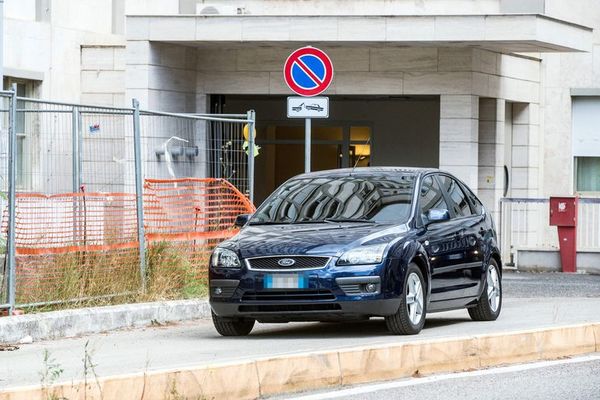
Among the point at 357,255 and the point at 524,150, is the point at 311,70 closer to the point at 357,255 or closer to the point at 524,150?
the point at 357,255

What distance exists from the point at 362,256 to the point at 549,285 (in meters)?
10.1

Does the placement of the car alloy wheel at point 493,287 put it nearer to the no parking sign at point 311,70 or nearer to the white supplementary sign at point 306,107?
the white supplementary sign at point 306,107

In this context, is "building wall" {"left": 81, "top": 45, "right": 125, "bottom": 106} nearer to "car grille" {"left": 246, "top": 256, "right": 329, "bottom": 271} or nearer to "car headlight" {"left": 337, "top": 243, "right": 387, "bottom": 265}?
"car grille" {"left": 246, "top": 256, "right": 329, "bottom": 271}

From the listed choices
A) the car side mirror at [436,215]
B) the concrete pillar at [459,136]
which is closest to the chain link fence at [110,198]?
the car side mirror at [436,215]

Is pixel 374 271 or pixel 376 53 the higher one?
pixel 376 53

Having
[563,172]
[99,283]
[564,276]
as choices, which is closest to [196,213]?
[99,283]

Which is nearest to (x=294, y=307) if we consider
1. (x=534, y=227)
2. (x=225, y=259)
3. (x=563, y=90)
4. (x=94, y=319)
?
(x=225, y=259)

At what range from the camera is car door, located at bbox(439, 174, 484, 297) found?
15031 millimetres

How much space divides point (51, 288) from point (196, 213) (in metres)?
3.09

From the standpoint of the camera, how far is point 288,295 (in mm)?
13453

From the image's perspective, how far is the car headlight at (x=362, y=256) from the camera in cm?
1339

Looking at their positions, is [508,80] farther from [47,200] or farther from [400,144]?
[47,200]

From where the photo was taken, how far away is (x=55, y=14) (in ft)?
91.6

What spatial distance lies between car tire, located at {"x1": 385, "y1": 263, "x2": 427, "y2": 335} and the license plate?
34.9 inches
